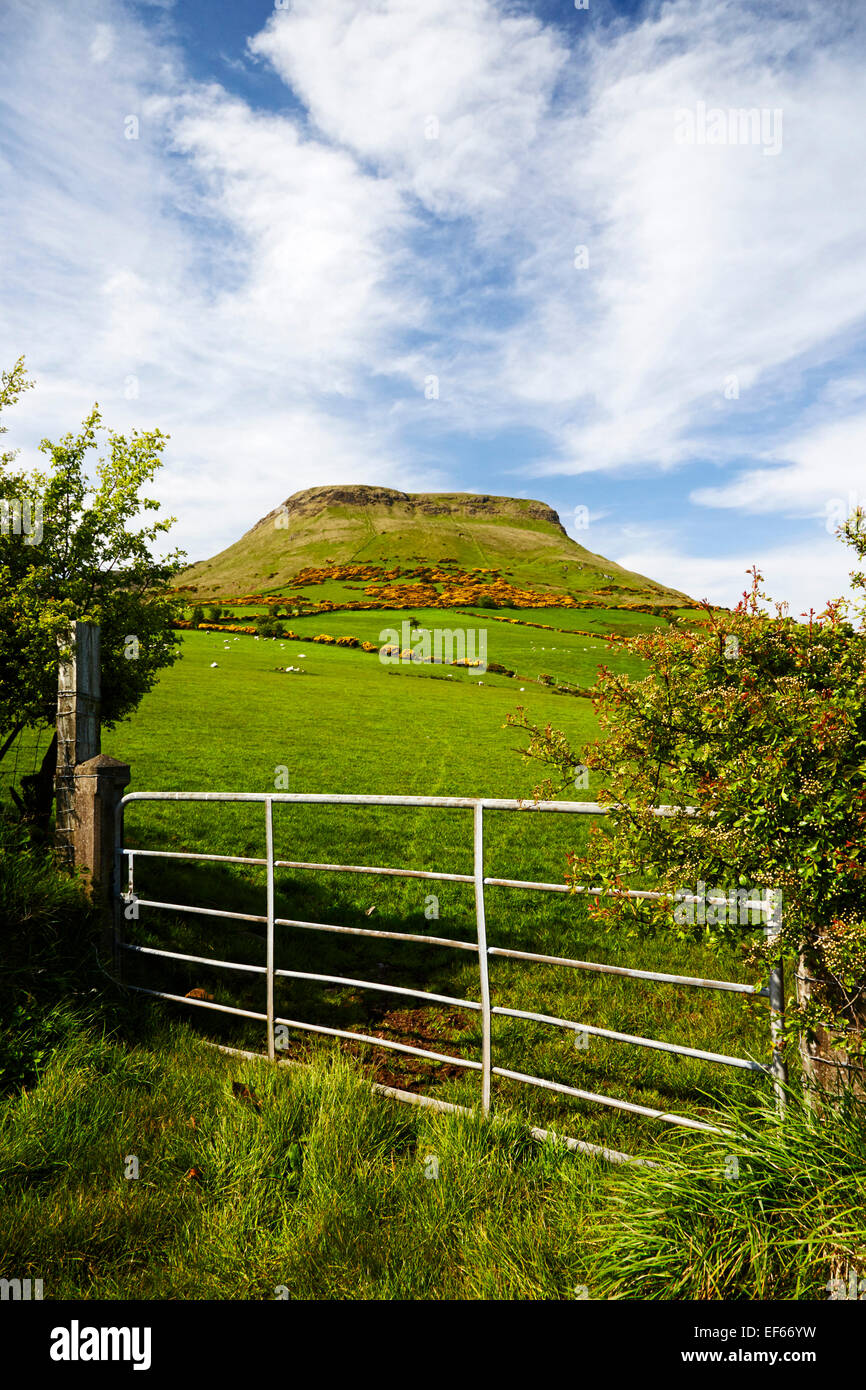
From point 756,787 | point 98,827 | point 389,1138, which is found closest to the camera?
point 756,787

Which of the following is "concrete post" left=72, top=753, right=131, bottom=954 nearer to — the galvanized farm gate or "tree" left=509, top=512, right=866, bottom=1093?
the galvanized farm gate

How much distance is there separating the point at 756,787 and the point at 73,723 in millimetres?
6386

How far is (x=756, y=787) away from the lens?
9.91 ft

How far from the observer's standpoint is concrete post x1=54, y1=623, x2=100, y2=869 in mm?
6836

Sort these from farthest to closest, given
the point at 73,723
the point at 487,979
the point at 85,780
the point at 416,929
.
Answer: the point at 416,929 < the point at 73,723 < the point at 85,780 < the point at 487,979

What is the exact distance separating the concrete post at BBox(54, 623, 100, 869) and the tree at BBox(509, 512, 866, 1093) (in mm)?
5144

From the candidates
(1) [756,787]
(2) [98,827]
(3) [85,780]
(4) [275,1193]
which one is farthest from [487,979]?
(3) [85,780]

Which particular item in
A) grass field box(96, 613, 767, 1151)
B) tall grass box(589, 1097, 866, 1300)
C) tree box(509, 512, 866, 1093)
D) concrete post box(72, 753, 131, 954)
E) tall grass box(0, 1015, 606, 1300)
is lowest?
grass field box(96, 613, 767, 1151)

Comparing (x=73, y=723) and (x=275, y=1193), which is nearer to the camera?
(x=275, y=1193)

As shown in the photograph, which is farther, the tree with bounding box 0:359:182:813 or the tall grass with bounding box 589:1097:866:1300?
the tree with bounding box 0:359:182:813

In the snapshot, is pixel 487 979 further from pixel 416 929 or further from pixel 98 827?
pixel 416 929

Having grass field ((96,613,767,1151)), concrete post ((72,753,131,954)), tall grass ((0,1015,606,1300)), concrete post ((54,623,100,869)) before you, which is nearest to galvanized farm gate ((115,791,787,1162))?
concrete post ((72,753,131,954))

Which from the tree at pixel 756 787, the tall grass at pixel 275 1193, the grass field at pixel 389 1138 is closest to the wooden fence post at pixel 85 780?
the grass field at pixel 389 1138
